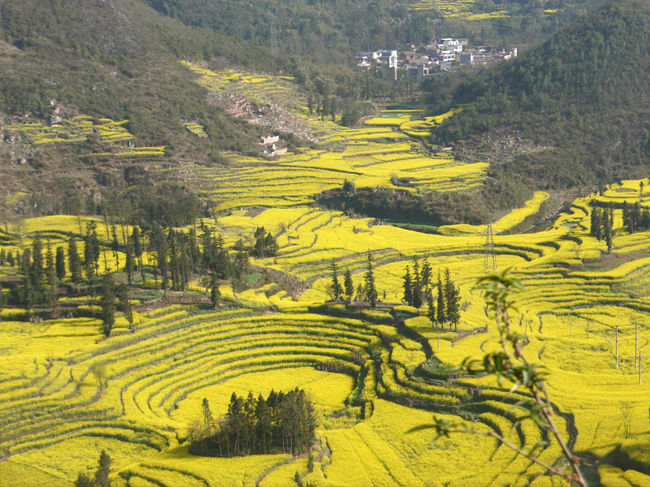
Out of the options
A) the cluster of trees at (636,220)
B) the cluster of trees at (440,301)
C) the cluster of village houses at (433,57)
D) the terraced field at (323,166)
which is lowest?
the cluster of trees at (440,301)

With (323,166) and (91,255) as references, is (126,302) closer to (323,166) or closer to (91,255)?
(91,255)

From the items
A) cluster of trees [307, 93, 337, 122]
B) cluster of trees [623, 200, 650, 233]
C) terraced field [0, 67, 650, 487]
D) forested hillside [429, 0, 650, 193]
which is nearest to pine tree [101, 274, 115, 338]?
terraced field [0, 67, 650, 487]

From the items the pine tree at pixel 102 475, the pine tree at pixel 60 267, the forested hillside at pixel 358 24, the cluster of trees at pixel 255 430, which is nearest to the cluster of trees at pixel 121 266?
the pine tree at pixel 60 267

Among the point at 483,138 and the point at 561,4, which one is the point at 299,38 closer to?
the point at 561,4

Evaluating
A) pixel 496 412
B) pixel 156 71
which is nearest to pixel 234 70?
pixel 156 71

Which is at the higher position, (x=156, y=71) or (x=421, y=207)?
(x=156, y=71)

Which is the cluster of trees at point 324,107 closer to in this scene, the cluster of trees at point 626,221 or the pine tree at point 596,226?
the cluster of trees at point 626,221
